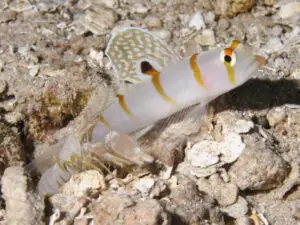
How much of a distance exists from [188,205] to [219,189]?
1.39ft

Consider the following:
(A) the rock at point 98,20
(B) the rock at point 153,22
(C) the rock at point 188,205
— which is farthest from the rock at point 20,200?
(B) the rock at point 153,22

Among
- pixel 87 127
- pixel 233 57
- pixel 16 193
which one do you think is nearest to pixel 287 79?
pixel 233 57

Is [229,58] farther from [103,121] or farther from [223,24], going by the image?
[223,24]

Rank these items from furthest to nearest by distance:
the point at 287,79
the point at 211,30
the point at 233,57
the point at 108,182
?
1. the point at 211,30
2. the point at 287,79
3. the point at 108,182
4. the point at 233,57

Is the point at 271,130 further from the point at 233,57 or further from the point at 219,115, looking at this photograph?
the point at 233,57

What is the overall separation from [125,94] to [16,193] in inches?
45.9

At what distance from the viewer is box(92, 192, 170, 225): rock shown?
6.20 feet

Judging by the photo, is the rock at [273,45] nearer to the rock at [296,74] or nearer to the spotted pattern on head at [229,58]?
the rock at [296,74]

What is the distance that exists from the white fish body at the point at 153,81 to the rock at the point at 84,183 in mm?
191

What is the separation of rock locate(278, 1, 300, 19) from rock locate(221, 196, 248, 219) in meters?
2.50

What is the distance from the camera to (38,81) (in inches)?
124

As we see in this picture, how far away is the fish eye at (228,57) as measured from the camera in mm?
2332

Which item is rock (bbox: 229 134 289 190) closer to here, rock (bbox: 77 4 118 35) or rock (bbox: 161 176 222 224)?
rock (bbox: 161 176 222 224)

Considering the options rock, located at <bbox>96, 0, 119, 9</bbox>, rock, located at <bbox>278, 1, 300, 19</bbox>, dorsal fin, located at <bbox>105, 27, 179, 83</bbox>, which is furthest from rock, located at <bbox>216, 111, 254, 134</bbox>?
rock, located at <bbox>96, 0, 119, 9</bbox>
